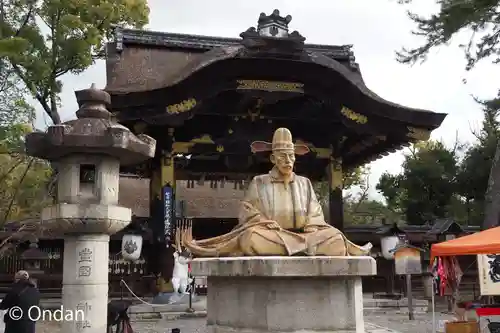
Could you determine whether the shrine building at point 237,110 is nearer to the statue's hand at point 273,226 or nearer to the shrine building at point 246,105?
the shrine building at point 246,105

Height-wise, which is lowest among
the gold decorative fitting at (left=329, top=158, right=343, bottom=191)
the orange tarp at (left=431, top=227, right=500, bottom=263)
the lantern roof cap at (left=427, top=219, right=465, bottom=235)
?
the orange tarp at (left=431, top=227, right=500, bottom=263)

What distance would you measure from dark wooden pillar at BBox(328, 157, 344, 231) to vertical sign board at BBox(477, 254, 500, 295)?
5.87 metres

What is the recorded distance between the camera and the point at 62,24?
2219 centimetres

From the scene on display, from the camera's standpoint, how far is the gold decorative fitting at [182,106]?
1317 cm

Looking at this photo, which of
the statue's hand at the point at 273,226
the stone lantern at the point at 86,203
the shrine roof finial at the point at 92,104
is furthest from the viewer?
the shrine roof finial at the point at 92,104

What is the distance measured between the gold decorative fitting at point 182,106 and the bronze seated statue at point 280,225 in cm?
731

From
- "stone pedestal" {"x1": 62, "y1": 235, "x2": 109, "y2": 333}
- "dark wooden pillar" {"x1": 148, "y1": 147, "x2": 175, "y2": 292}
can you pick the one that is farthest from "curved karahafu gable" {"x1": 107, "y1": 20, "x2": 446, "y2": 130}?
"stone pedestal" {"x1": 62, "y1": 235, "x2": 109, "y2": 333}

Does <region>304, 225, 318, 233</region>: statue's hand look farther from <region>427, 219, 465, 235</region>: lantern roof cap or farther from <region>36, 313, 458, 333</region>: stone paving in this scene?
<region>427, 219, 465, 235</region>: lantern roof cap

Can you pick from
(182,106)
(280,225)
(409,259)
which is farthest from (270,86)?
(280,225)

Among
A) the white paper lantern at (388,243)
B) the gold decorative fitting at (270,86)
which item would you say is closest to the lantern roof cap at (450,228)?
the white paper lantern at (388,243)

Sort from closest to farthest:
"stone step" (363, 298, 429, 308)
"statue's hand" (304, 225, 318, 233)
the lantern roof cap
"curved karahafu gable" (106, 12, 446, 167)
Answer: "statue's hand" (304, 225, 318, 233), "curved karahafu gable" (106, 12, 446, 167), "stone step" (363, 298, 429, 308), the lantern roof cap

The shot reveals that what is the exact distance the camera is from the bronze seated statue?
17.6 ft

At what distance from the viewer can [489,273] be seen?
9.49m

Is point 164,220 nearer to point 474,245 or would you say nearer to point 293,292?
point 474,245
